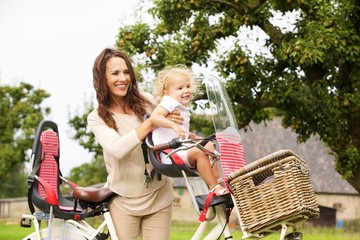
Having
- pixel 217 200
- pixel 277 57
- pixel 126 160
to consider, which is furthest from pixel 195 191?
pixel 277 57

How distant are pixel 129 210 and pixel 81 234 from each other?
642 millimetres

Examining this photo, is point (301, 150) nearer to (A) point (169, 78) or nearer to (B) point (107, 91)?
(A) point (169, 78)

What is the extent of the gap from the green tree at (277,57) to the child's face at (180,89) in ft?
33.6

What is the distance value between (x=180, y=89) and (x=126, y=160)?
0.54 m

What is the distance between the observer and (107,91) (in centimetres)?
489

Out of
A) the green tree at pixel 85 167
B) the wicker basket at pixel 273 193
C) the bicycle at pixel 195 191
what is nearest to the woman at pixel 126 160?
the bicycle at pixel 195 191

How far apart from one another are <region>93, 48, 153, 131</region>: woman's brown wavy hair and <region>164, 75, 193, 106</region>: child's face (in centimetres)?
20

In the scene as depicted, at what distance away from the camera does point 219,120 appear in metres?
4.51

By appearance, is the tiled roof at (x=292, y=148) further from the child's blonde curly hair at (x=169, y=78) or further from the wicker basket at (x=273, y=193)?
the wicker basket at (x=273, y=193)

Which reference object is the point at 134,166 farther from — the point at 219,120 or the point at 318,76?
the point at 318,76

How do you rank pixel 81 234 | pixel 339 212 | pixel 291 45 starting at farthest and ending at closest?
pixel 339 212 < pixel 291 45 < pixel 81 234

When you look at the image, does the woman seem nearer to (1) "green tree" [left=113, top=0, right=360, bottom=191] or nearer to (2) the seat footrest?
(2) the seat footrest

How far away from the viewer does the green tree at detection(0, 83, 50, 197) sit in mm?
45031

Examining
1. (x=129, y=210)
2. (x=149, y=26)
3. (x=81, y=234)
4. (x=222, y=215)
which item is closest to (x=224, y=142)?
(x=222, y=215)
